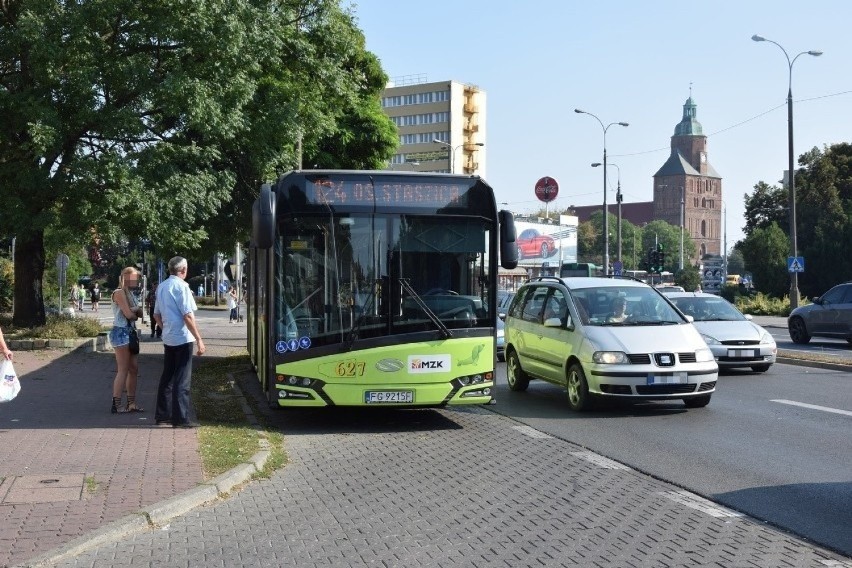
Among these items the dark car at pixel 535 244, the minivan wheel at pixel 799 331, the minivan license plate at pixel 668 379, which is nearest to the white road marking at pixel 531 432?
the minivan license plate at pixel 668 379

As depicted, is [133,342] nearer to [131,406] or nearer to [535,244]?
[131,406]

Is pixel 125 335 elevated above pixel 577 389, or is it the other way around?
pixel 125 335

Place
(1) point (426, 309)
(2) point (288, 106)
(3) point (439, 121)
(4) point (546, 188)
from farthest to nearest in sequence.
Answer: (3) point (439, 121)
(4) point (546, 188)
(2) point (288, 106)
(1) point (426, 309)

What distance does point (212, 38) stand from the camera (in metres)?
20.8

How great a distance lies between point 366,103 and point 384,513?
3178cm

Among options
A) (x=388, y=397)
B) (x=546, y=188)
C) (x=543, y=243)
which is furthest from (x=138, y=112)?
(x=543, y=243)

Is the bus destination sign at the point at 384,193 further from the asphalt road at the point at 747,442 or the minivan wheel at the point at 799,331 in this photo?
the minivan wheel at the point at 799,331

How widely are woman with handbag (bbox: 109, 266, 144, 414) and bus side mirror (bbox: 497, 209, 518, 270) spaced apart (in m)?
4.38

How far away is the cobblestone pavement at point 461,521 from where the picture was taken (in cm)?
614

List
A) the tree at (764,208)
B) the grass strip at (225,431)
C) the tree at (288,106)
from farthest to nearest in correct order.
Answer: the tree at (764,208) < the tree at (288,106) < the grass strip at (225,431)

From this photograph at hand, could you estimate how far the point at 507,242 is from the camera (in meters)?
11.7

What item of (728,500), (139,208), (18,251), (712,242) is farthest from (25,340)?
(712,242)

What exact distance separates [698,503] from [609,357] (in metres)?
5.15

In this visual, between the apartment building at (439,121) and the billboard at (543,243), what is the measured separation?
55.5 feet
